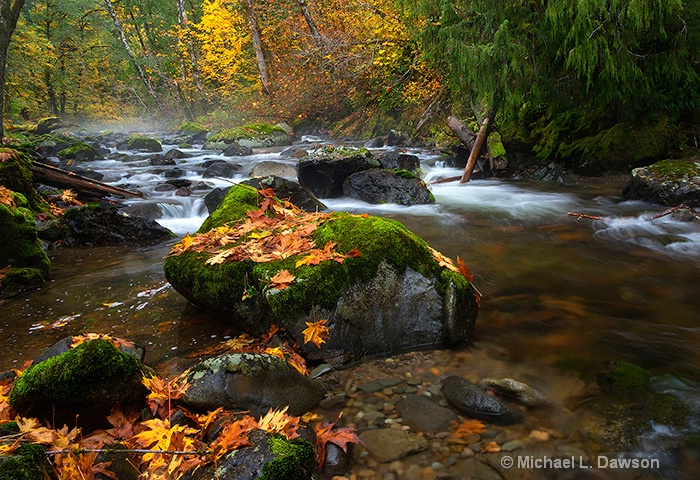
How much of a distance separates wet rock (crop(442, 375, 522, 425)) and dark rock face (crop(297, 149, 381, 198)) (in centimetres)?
813

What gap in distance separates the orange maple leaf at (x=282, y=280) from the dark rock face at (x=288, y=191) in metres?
4.73

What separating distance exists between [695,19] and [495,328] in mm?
8760

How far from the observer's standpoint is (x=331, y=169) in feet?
34.5

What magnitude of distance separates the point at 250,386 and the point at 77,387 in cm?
100

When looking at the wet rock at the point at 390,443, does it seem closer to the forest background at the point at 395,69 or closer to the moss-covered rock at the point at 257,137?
the forest background at the point at 395,69

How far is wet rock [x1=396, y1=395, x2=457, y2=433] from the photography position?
8.76 feet

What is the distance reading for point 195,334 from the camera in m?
3.95

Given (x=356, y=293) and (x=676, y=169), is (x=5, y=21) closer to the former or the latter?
(x=356, y=293)

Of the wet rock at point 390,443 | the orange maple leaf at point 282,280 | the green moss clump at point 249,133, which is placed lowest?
the wet rock at point 390,443

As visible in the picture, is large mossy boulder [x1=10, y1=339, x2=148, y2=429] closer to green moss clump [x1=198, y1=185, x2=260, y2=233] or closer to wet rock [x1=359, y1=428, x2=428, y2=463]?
wet rock [x1=359, y1=428, x2=428, y2=463]

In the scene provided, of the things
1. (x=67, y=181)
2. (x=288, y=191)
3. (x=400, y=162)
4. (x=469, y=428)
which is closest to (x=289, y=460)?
(x=469, y=428)

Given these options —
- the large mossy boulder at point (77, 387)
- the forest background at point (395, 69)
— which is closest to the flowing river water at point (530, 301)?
the large mossy boulder at point (77, 387)

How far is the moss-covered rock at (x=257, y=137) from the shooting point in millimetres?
23078

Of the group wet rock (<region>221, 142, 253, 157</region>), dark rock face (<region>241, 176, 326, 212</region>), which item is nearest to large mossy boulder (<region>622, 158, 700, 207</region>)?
dark rock face (<region>241, 176, 326, 212</region>)
